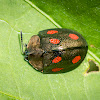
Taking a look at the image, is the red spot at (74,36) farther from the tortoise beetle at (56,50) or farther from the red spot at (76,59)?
the red spot at (76,59)

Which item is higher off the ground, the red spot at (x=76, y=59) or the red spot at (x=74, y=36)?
the red spot at (x=74, y=36)

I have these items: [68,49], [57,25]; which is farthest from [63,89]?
[57,25]

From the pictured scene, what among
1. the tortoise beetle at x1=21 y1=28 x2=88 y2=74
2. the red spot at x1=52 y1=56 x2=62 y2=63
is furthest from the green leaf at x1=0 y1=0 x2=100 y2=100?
the red spot at x1=52 y1=56 x2=62 y2=63

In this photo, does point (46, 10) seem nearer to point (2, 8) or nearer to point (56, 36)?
point (56, 36)

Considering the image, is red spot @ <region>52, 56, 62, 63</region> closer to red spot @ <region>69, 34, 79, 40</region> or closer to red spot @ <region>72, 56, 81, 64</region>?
red spot @ <region>72, 56, 81, 64</region>

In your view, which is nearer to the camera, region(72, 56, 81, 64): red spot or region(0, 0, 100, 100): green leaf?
region(72, 56, 81, 64): red spot

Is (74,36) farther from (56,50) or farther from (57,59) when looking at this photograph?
(57,59)

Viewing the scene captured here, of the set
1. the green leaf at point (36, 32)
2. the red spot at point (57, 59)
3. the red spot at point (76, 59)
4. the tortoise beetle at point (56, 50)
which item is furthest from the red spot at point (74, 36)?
the red spot at point (57, 59)
